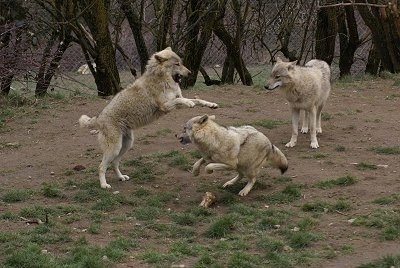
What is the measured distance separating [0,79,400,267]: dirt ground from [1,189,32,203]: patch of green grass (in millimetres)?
194

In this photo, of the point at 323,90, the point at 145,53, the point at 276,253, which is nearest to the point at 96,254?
the point at 276,253

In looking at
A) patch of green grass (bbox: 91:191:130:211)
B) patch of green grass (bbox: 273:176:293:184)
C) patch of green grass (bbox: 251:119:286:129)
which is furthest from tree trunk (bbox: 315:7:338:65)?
patch of green grass (bbox: 91:191:130:211)

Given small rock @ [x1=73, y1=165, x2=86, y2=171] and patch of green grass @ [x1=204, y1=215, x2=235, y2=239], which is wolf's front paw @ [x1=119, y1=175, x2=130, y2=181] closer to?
small rock @ [x1=73, y1=165, x2=86, y2=171]

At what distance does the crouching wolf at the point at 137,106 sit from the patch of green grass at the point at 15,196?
2.64 ft

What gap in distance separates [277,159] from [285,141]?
1.92 metres

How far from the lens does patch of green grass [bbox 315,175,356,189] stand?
24.5ft

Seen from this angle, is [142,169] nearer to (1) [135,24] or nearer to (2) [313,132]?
(2) [313,132]

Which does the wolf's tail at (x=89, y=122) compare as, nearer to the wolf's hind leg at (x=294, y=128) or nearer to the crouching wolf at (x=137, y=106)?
the crouching wolf at (x=137, y=106)

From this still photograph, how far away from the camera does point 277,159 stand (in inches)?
294

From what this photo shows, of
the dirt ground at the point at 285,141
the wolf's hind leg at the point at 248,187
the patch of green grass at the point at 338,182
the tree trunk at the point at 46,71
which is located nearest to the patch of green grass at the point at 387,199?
the dirt ground at the point at 285,141

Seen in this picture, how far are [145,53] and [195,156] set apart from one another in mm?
7021

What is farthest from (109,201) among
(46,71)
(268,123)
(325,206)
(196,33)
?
(196,33)

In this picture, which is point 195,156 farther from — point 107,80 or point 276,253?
point 107,80

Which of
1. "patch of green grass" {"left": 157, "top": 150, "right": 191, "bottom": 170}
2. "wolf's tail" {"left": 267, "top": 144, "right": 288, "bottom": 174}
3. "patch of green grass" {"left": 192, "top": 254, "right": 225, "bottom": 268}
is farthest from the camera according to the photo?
"patch of green grass" {"left": 157, "top": 150, "right": 191, "bottom": 170}
